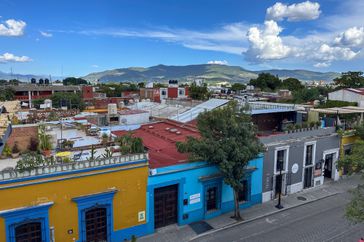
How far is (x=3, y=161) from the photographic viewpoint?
14.4m

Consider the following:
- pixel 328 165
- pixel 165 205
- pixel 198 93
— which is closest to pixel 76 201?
pixel 165 205

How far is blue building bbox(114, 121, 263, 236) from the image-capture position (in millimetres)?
16328

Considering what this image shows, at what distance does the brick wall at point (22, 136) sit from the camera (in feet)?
55.2

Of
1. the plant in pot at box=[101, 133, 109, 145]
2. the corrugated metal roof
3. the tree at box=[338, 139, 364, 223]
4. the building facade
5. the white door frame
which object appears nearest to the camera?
the tree at box=[338, 139, 364, 223]

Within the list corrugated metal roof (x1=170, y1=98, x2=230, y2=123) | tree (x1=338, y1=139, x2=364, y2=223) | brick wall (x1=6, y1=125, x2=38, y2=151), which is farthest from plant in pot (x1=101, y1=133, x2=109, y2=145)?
tree (x1=338, y1=139, x2=364, y2=223)

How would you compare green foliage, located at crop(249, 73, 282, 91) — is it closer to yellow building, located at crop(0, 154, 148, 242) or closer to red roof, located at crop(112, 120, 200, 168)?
red roof, located at crop(112, 120, 200, 168)

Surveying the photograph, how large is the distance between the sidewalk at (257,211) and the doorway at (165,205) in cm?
42

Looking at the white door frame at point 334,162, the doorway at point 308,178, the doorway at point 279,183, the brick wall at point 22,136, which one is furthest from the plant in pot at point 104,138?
the white door frame at point 334,162

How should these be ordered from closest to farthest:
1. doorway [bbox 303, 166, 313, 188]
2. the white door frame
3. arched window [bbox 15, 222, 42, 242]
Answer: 1. arched window [bbox 15, 222, 42, 242]
2. doorway [bbox 303, 166, 313, 188]
3. the white door frame

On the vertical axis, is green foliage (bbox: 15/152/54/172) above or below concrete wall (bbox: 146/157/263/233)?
above

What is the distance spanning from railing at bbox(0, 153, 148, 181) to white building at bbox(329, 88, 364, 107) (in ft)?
115

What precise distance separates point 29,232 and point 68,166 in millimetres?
3611

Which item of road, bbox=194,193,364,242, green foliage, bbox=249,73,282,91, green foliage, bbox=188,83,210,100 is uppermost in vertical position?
green foliage, bbox=249,73,282,91

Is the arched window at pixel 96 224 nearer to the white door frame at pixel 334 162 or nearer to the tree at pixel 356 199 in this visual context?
the tree at pixel 356 199
